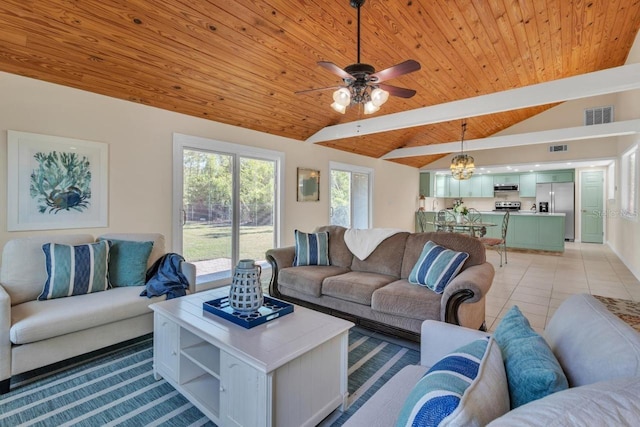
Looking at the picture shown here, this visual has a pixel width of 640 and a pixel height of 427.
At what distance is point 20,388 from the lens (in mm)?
2045

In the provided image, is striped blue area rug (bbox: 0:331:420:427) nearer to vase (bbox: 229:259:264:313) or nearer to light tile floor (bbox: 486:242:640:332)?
vase (bbox: 229:259:264:313)

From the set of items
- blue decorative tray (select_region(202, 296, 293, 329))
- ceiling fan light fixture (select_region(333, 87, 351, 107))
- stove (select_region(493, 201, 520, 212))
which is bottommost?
blue decorative tray (select_region(202, 296, 293, 329))

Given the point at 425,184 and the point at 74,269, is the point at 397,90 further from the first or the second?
the point at 425,184

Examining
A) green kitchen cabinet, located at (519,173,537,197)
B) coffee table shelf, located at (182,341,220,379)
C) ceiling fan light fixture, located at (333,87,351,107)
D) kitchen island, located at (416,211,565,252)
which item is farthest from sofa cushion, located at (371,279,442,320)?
green kitchen cabinet, located at (519,173,537,197)

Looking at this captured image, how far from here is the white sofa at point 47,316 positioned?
2.00m

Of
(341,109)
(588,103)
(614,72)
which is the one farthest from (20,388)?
(588,103)

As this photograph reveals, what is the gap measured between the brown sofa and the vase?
118cm

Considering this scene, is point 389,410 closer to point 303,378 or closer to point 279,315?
point 303,378

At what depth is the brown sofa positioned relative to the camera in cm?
241

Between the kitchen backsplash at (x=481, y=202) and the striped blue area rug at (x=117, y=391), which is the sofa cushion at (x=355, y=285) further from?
the kitchen backsplash at (x=481, y=202)

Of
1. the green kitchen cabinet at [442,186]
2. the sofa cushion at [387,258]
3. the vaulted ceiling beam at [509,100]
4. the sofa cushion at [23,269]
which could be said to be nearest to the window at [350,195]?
the vaulted ceiling beam at [509,100]

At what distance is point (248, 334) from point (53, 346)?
60.0 inches

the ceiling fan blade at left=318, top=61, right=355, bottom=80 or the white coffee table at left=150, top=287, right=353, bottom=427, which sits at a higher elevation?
the ceiling fan blade at left=318, top=61, right=355, bottom=80

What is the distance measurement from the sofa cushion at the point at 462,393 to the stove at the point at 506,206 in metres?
9.84
